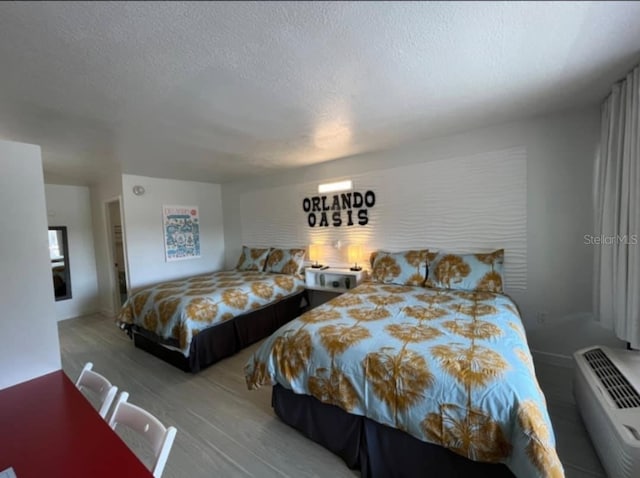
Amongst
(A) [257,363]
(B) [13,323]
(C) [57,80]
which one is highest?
(C) [57,80]

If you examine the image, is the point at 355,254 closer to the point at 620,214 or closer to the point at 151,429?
the point at 620,214

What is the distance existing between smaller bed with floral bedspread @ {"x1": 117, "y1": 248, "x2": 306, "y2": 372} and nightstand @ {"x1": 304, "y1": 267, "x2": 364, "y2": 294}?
18 cm

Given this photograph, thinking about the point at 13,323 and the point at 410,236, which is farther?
the point at 410,236

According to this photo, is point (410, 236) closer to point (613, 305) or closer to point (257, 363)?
point (613, 305)

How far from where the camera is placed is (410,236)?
3.25 meters

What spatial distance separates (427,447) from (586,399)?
1169mm

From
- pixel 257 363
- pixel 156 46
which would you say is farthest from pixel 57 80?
pixel 257 363

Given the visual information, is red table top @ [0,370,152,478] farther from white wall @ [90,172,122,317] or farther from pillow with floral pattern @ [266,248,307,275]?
white wall @ [90,172,122,317]

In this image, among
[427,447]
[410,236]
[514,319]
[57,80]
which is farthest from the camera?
[410,236]

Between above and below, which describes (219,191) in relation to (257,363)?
above

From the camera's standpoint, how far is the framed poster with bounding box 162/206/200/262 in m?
4.39

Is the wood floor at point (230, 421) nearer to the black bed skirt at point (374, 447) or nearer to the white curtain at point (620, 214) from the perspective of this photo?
the black bed skirt at point (374, 447)

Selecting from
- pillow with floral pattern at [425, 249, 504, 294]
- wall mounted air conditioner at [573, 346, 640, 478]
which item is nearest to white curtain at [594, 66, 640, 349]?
wall mounted air conditioner at [573, 346, 640, 478]

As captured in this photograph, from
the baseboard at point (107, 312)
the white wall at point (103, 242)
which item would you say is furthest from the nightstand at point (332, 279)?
the baseboard at point (107, 312)
